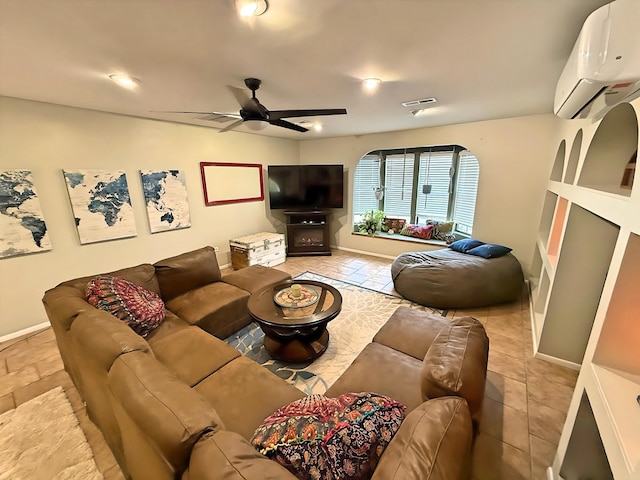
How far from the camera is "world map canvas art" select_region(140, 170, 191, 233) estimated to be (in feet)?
12.1

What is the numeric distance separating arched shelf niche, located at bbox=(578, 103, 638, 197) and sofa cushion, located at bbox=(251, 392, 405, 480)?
216 cm

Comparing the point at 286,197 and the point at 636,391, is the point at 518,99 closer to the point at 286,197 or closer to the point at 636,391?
the point at 636,391

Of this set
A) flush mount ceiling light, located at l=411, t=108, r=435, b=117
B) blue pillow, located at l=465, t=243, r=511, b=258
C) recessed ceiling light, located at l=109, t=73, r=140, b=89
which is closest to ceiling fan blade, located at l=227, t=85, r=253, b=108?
recessed ceiling light, located at l=109, t=73, r=140, b=89

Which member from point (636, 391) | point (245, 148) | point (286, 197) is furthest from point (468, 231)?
point (245, 148)

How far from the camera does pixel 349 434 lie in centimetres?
86

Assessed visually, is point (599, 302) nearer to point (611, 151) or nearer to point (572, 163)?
point (611, 151)

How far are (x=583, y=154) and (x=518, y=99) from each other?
1108 mm

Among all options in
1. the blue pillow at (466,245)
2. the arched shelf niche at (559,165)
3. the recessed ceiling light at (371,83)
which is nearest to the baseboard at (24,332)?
the recessed ceiling light at (371,83)

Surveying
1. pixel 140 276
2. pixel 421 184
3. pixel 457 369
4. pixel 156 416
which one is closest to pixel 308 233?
pixel 421 184

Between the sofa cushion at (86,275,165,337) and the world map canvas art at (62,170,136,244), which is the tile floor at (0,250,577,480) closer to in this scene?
the sofa cushion at (86,275,165,337)

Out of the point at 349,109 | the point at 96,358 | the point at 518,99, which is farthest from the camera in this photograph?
the point at 349,109

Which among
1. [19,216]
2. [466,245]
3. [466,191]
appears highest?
[466,191]

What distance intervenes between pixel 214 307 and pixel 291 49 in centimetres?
224

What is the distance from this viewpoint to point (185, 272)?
272cm
